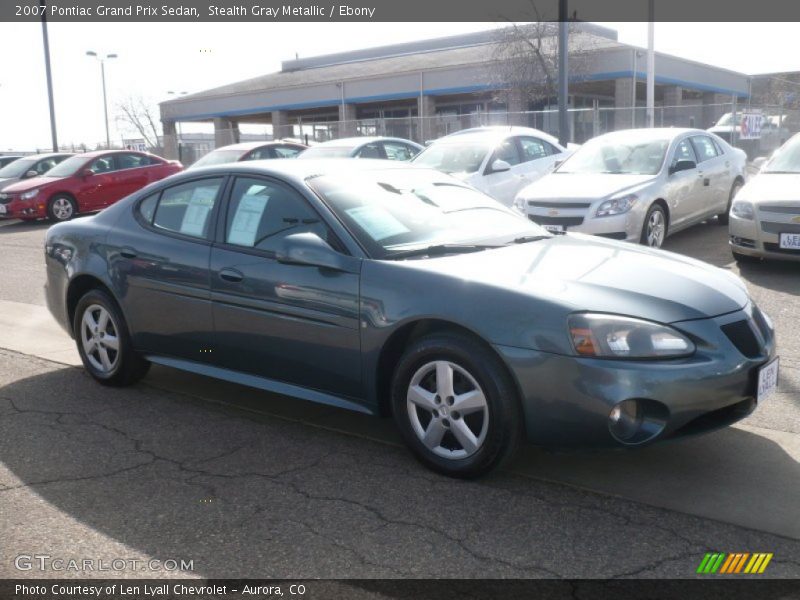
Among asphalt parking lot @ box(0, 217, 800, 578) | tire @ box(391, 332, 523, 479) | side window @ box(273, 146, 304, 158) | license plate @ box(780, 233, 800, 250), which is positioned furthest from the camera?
side window @ box(273, 146, 304, 158)

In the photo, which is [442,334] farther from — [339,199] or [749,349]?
[749,349]

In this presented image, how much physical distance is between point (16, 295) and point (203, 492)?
6.55 meters

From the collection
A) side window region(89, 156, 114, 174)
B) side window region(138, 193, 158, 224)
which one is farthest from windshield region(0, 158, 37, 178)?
side window region(138, 193, 158, 224)

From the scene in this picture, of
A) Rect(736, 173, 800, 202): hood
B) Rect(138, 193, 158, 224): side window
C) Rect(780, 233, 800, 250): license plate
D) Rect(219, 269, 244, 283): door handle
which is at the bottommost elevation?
Rect(780, 233, 800, 250): license plate

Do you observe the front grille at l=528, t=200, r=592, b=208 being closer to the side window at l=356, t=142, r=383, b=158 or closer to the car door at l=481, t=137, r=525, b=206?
the car door at l=481, t=137, r=525, b=206

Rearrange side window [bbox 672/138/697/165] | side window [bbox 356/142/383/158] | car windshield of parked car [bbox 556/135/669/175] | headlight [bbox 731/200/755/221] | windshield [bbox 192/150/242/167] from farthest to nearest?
windshield [bbox 192/150/242/167] → side window [bbox 356/142/383/158] → side window [bbox 672/138/697/165] → car windshield of parked car [bbox 556/135/669/175] → headlight [bbox 731/200/755/221]

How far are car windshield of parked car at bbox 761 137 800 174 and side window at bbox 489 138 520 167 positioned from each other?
400 centimetres

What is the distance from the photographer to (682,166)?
10.2 metres

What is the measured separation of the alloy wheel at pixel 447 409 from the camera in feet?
12.4

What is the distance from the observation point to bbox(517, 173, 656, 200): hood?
9.55 meters

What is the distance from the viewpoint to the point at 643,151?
10523 millimetres

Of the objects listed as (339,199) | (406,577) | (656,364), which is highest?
(339,199)

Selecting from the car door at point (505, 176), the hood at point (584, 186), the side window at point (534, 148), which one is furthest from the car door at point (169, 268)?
the side window at point (534, 148)

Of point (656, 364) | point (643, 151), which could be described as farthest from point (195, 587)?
point (643, 151)
